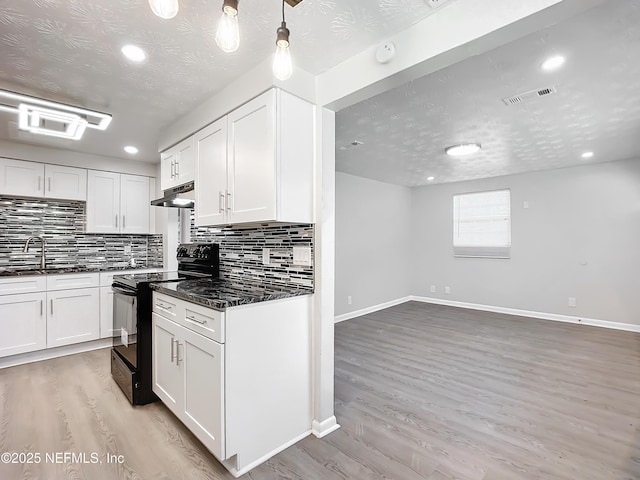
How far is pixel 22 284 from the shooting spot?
3.30 meters

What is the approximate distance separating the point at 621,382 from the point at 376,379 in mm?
2245

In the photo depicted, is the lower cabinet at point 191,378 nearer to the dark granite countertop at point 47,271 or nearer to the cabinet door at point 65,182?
the dark granite countertop at point 47,271

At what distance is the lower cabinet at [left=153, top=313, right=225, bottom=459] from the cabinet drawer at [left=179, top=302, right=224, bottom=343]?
0.11ft

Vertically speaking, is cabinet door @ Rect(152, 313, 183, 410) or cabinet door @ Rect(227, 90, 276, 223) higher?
cabinet door @ Rect(227, 90, 276, 223)

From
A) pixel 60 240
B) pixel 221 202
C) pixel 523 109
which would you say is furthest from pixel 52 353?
pixel 523 109

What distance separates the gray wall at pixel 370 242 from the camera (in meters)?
5.15

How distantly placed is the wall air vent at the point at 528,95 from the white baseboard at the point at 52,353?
4981mm

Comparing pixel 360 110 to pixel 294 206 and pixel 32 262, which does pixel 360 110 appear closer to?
pixel 294 206

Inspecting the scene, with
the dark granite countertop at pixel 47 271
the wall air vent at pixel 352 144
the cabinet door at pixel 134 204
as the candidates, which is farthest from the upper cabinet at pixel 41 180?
the wall air vent at pixel 352 144

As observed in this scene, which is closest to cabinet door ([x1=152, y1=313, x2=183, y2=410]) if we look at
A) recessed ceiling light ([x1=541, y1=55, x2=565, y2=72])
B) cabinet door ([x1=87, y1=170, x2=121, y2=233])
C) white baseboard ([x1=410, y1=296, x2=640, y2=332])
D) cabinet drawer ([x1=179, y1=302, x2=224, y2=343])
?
cabinet drawer ([x1=179, y1=302, x2=224, y2=343])

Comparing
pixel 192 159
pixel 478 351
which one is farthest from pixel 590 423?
pixel 192 159

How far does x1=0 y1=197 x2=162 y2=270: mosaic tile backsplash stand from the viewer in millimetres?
3725

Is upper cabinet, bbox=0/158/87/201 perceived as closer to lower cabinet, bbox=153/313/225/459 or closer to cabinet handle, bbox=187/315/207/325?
lower cabinet, bbox=153/313/225/459

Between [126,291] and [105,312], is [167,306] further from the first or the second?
[105,312]
